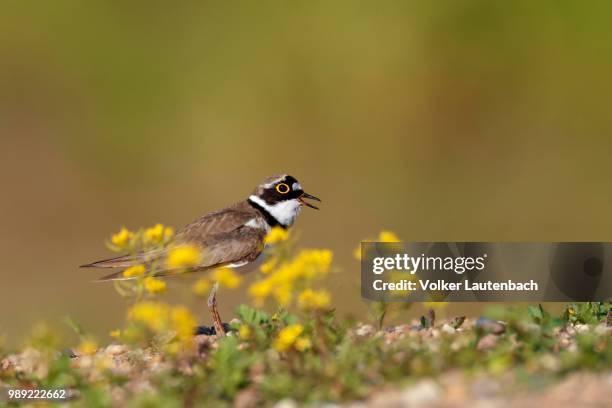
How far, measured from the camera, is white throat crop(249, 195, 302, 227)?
352 inches

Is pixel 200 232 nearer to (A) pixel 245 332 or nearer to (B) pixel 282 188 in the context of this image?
(B) pixel 282 188

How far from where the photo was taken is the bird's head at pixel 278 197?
29.3 feet

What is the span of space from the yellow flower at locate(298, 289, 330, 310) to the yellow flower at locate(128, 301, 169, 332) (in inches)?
25.1

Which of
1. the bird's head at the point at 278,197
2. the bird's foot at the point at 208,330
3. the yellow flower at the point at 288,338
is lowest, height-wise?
the bird's foot at the point at 208,330

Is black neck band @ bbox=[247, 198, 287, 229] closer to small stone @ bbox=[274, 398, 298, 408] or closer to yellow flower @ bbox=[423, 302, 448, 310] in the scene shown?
yellow flower @ bbox=[423, 302, 448, 310]

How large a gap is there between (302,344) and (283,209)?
9.81 ft

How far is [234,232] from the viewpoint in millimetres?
8445

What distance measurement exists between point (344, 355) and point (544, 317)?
1.34 metres

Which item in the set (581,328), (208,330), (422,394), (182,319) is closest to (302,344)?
(182,319)

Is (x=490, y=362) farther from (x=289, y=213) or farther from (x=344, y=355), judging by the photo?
(x=289, y=213)

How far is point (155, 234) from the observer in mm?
6578

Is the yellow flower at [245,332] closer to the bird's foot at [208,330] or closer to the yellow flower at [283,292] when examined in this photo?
the yellow flower at [283,292]

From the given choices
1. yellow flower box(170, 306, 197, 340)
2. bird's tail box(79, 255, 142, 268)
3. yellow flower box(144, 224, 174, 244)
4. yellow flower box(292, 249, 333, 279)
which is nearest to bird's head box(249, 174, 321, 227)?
bird's tail box(79, 255, 142, 268)

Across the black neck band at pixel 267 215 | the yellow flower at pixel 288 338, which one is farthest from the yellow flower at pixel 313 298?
the black neck band at pixel 267 215
